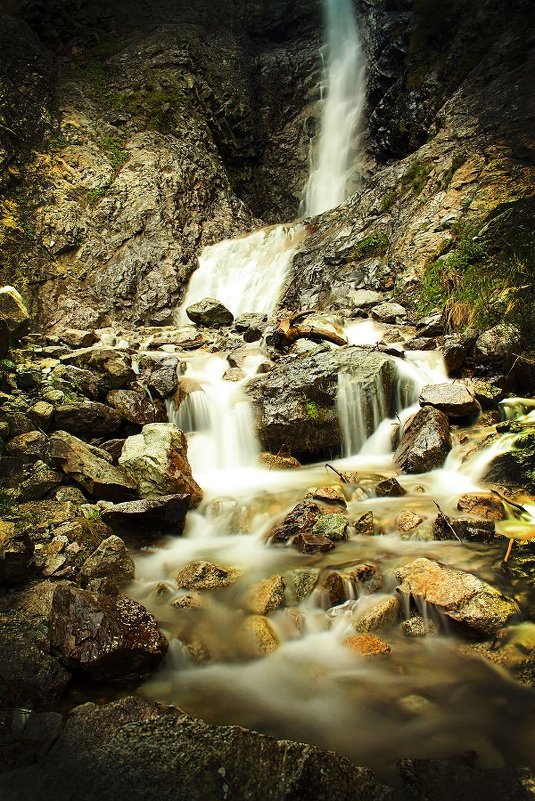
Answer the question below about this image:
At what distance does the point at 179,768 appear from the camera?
1733 mm

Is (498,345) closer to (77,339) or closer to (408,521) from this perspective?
(408,521)

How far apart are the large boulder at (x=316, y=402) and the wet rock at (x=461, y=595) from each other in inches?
128

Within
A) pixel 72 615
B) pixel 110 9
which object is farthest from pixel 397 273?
pixel 110 9

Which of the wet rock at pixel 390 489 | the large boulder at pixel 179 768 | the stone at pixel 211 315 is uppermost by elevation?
the stone at pixel 211 315

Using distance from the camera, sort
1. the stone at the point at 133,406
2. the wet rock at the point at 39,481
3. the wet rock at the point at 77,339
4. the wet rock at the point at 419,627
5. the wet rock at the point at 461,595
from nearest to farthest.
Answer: the wet rock at the point at 461,595
the wet rock at the point at 419,627
the wet rock at the point at 39,481
the stone at the point at 133,406
the wet rock at the point at 77,339

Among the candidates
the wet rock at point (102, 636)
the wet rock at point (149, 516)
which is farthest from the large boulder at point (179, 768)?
the wet rock at point (149, 516)

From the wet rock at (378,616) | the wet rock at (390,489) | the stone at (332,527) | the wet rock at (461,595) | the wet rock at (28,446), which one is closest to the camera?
the wet rock at (461,595)

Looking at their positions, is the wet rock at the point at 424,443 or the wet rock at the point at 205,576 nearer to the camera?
the wet rock at the point at 205,576

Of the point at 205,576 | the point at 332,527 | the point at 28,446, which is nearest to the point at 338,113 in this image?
the point at 28,446

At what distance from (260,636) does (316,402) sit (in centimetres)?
381

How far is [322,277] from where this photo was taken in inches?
504

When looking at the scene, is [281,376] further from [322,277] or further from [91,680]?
[322,277]

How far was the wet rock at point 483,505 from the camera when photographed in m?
4.08

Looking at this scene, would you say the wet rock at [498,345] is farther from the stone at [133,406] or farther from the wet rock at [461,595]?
the stone at [133,406]
